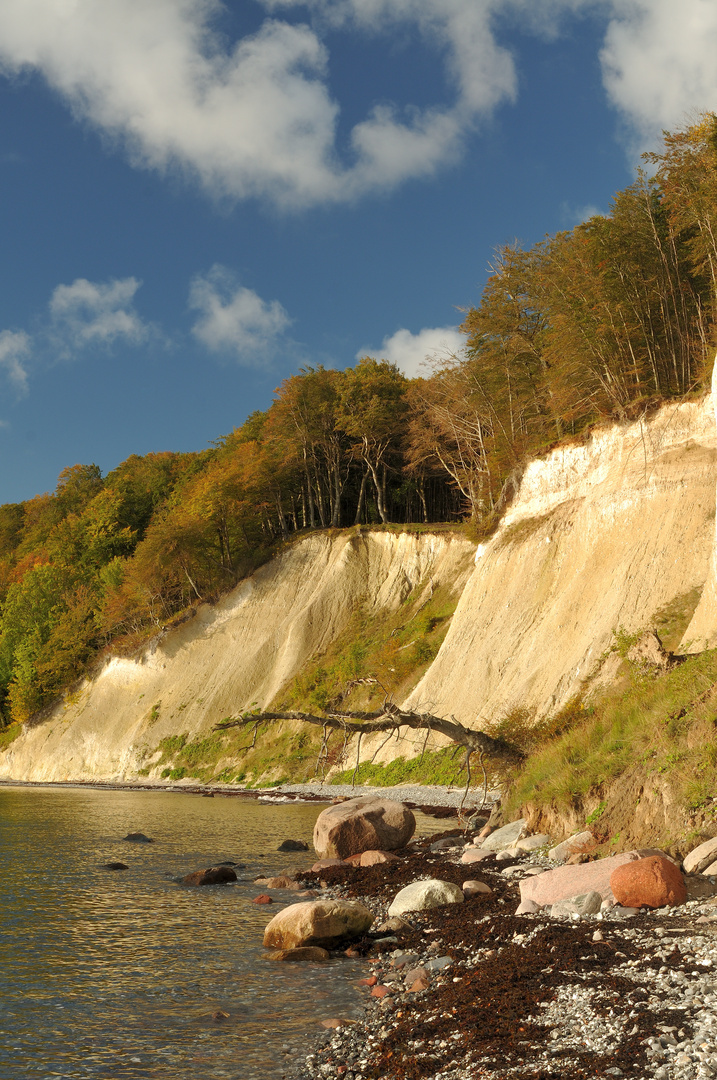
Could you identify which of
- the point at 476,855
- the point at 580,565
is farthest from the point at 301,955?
the point at 580,565

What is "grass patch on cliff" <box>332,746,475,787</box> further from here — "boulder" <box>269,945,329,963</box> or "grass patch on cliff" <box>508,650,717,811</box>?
"boulder" <box>269,945,329,963</box>

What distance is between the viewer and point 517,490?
130ft

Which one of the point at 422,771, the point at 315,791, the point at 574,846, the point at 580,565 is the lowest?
the point at 315,791

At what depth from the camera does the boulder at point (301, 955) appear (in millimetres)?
10547

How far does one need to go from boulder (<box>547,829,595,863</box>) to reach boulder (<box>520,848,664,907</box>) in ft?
4.55

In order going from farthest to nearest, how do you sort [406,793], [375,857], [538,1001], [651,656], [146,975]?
[406,793] → [651,656] → [375,857] → [146,975] → [538,1001]

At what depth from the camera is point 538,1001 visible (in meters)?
7.23

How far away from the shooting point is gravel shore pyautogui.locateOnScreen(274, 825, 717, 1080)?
582 centimetres

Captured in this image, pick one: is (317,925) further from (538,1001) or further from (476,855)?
(476,855)

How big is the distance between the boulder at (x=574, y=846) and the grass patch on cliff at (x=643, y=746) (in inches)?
39.6

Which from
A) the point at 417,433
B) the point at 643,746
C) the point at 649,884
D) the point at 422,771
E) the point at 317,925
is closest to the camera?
the point at 649,884

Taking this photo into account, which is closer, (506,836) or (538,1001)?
(538,1001)

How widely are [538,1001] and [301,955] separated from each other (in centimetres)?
443

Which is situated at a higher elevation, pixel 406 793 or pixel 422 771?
pixel 422 771
